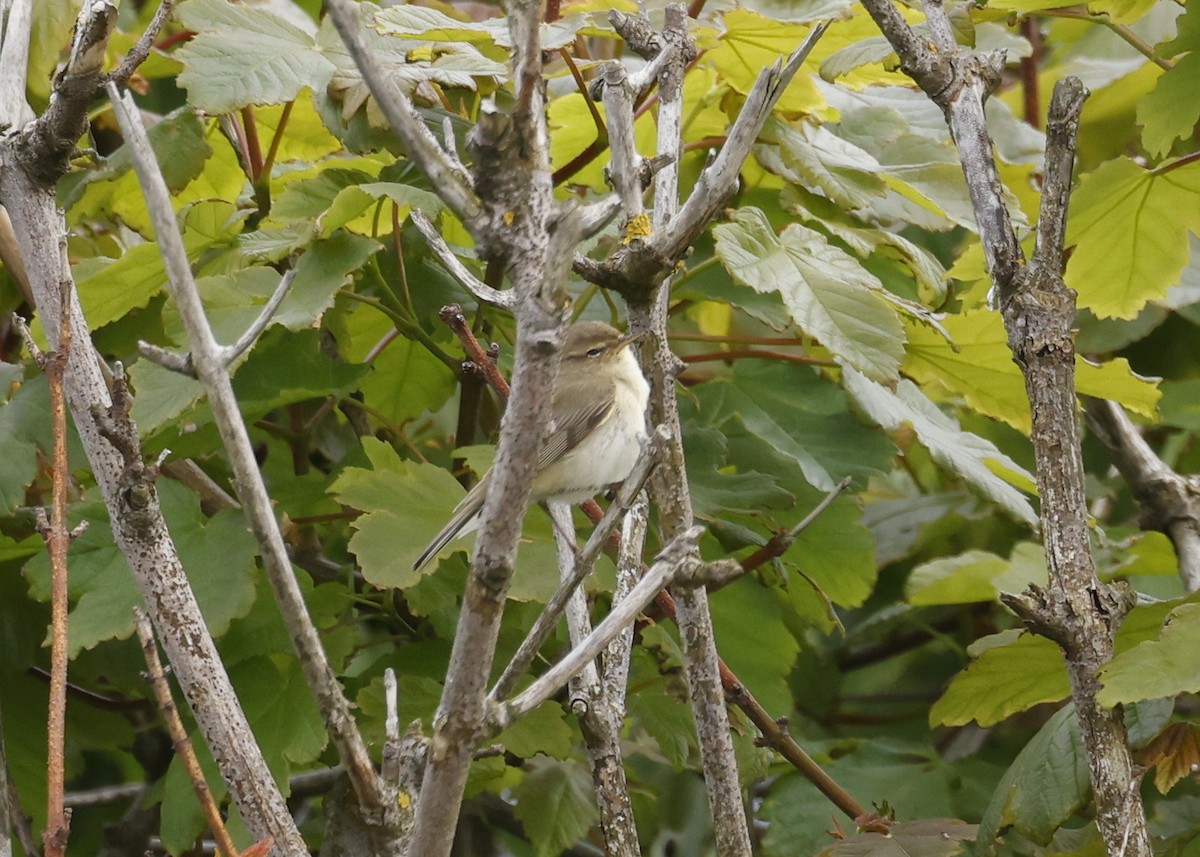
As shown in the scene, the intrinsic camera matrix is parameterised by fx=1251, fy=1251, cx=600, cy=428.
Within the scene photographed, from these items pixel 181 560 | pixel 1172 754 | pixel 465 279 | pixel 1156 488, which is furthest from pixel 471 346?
pixel 1156 488

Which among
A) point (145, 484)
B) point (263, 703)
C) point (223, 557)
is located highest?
point (145, 484)

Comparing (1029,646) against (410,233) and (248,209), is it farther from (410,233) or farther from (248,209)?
(248,209)

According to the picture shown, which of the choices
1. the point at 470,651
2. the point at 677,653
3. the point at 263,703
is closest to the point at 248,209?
the point at 263,703

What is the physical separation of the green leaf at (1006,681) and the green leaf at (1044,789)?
0.09ft

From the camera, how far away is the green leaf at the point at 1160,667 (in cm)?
131

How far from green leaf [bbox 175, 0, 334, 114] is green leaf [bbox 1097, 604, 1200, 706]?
4.11 feet

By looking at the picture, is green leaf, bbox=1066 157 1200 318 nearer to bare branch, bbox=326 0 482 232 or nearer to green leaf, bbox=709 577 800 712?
green leaf, bbox=709 577 800 712

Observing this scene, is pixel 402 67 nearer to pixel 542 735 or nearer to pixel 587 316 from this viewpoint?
pixel 587 316

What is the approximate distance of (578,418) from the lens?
7.43 feet

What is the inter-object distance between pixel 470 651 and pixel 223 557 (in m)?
0.97

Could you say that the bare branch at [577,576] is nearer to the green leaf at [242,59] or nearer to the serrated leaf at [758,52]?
the green leaf at [242,59]

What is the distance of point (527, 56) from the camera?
80cm

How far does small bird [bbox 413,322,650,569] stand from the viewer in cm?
210

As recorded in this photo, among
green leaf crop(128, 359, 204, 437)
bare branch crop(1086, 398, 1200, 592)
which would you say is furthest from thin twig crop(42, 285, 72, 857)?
bare branch crop(1086, 398, 1200, 592)
